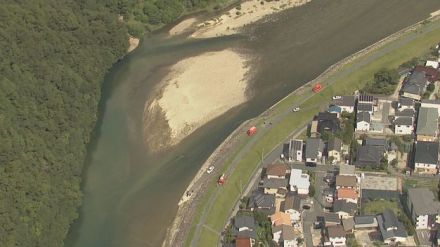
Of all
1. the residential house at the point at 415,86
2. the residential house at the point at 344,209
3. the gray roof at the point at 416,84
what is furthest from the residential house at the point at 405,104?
the residential house at the point at 344,209

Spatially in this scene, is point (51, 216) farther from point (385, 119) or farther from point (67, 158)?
point (385, 119)

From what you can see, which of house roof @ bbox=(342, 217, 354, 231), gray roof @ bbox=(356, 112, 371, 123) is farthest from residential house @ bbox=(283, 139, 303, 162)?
house roof @ bbox=(342, 217, 354, 231)

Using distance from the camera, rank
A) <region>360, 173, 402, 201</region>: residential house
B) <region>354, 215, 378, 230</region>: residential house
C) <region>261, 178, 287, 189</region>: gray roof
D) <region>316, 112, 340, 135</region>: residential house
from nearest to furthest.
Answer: <region>354, 215, 378, 230</region>: residential house, <region>360, 173, 402, 201</region>: residential house, <region>261, 178, 287, 189</region>: gray roof, <region>316, 112, 340, 135</region>: residential house

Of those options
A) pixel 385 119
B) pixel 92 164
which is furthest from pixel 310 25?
pixel 92 164

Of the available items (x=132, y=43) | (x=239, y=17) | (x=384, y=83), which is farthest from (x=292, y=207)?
(x=132, y=43)

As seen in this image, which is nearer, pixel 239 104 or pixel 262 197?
pixel 262 197

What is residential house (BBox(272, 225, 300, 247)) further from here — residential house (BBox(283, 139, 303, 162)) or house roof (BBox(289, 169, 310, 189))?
residential house (BBox(283, 139, 303, 162))

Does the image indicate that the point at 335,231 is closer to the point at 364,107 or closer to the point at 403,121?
the point at 403,121
